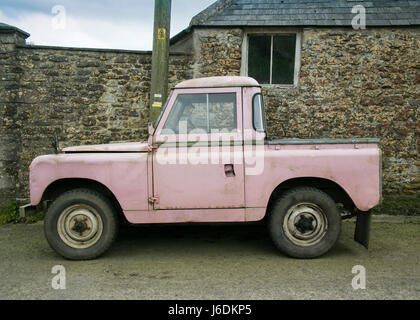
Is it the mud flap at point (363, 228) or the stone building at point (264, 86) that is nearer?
the mud flap at point (363, 228)

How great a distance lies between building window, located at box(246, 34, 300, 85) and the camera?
738 centimetres

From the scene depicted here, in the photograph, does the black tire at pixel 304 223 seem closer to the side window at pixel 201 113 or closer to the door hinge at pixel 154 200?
the side window at pixel 201 113

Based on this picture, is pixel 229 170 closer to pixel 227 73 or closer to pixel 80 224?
pixel 80 224

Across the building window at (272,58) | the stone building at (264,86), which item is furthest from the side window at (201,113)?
the building window at (272,58)

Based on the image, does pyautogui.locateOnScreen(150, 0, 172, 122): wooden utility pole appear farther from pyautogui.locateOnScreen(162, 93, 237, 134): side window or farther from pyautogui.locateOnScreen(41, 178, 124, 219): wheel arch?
pyautogui.locateOnScreen(41, 178, 124, 219): wheel arch

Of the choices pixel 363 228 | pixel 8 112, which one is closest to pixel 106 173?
pixel 363 228

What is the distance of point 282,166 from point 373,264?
144 centimetres

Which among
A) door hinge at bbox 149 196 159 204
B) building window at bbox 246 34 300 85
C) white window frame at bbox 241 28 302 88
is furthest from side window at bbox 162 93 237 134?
building window at bbox 246 34 300 85

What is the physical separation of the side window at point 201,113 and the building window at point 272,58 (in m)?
3.36

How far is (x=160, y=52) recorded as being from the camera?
6.23 meters

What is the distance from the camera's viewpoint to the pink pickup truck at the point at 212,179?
4133 mm

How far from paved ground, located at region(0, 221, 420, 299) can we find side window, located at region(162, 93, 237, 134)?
1.50 meters

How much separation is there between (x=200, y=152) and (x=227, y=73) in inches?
137
